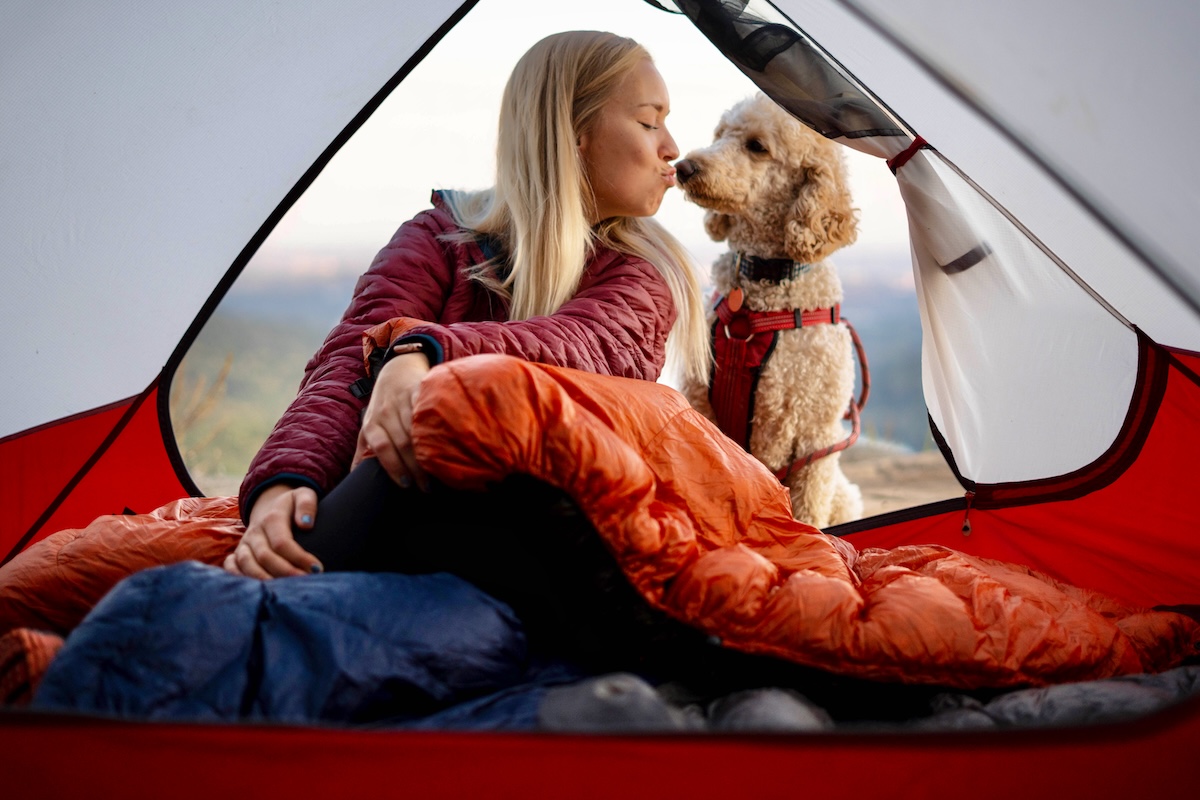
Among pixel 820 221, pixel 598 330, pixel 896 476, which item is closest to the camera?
pixel 598 330

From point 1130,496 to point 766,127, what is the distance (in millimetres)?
1054

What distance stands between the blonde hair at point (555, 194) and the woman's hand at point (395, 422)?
1.05 feet

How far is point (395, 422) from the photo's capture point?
3.12 ft

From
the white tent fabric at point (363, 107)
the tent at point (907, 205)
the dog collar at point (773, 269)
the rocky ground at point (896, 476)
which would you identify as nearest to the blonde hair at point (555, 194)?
the tent at point (907, 205)

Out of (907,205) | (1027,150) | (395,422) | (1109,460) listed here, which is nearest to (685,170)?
(907,205)

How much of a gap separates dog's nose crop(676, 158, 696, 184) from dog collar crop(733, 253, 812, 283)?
0.73 feet

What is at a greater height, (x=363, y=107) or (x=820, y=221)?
(x=363, y=107)

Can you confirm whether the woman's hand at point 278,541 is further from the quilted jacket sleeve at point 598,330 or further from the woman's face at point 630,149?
the woman's face at point 630,149

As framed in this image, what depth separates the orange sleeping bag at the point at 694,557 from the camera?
0.84 metres

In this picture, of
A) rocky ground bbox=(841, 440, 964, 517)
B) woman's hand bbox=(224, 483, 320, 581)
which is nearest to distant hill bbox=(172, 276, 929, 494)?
rocky ground bbox=(841, 440, 964, 517)

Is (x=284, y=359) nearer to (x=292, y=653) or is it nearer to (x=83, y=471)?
(x=83, y=471)

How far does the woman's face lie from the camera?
53.6 inches

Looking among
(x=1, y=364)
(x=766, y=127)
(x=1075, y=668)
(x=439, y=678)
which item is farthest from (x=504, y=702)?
(x=766, y=127)

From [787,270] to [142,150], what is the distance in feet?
4.12
